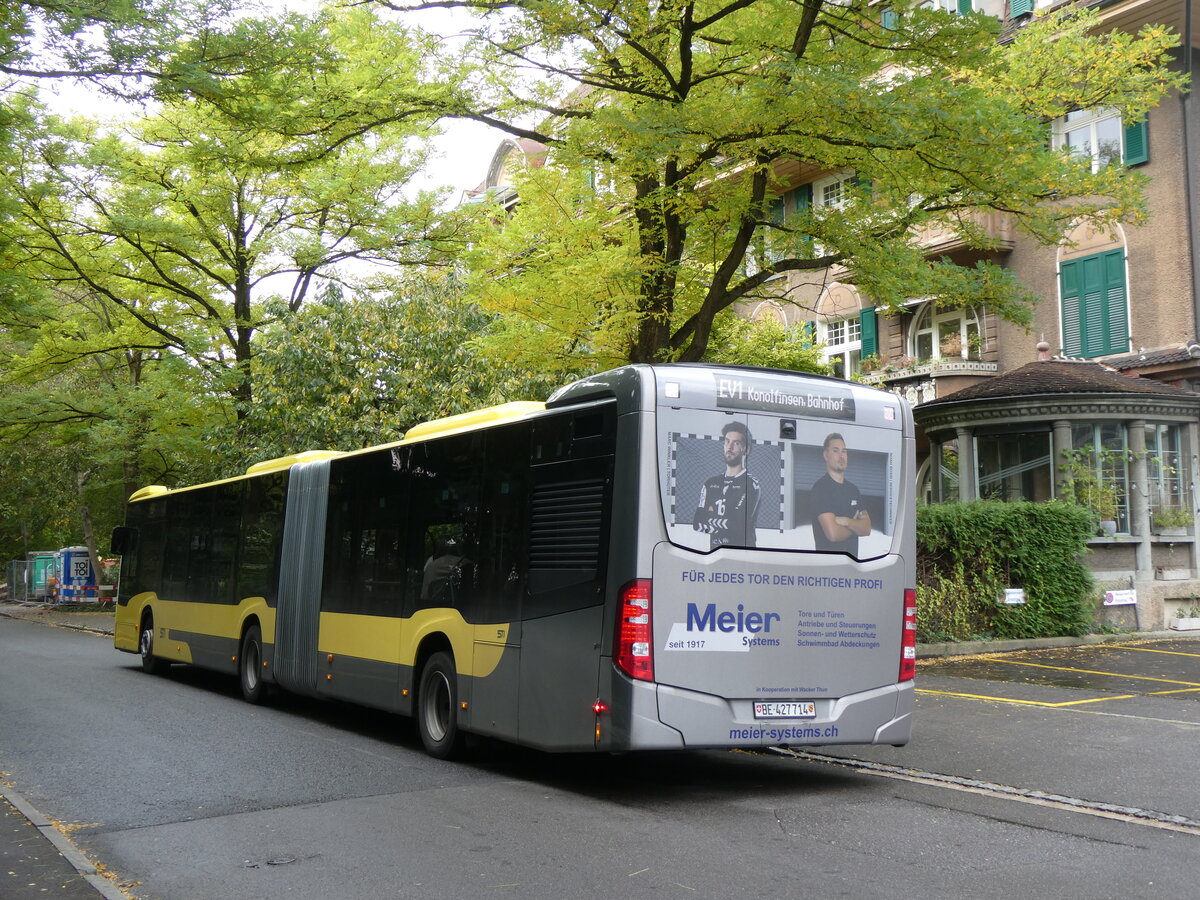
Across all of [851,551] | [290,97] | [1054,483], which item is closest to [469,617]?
[851,551]

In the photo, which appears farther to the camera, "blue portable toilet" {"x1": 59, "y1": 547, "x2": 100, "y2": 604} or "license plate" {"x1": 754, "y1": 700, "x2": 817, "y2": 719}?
"blue portable toilet" {"x1": 59, "y1": 547, "x2": 100, "y2": 604}

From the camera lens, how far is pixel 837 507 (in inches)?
363

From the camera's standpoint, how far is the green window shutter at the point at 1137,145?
2409 centimetres

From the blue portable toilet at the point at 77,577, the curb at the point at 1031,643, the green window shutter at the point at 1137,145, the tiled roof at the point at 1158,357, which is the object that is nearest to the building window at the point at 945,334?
the tiled roof at the point at 1158,357

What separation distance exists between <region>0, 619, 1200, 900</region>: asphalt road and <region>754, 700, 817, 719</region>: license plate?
591 mm

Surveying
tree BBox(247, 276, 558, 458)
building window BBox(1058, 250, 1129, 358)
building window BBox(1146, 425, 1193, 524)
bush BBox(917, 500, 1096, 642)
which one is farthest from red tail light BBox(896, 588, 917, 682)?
building window BBox(1058, 250, 1129, 358)

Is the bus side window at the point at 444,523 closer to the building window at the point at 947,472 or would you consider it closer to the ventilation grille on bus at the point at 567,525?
the ventilation grille on bus at the point at 567,525

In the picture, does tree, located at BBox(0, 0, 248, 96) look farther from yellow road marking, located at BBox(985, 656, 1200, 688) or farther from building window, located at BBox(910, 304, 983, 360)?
building window, located at BBox(910, 304, 983, 360)

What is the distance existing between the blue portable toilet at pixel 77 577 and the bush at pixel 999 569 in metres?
35.5

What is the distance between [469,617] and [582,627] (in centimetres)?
188

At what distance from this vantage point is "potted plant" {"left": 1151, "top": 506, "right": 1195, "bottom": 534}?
2273 centimetres

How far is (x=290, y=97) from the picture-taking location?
12.1 meters

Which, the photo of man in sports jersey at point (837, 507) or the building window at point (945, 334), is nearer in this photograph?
the photo of man in sports jersey at point (837, 507)

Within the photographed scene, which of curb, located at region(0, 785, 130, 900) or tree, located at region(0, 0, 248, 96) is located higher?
tree, located at region(0, 0, 248, 96)
